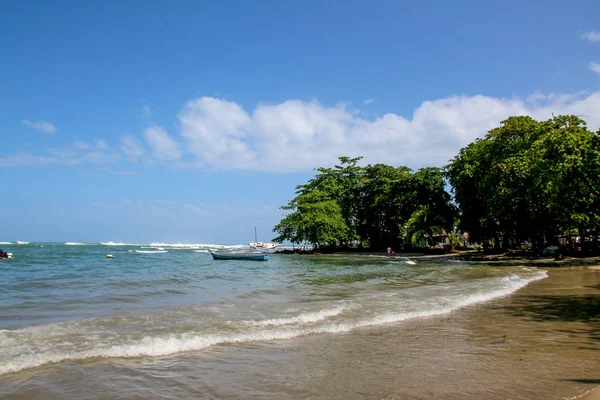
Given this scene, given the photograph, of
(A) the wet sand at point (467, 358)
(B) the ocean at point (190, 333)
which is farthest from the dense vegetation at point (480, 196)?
(A) the wet sand at point (467, 358)

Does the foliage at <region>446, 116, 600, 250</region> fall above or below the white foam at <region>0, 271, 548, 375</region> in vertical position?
above

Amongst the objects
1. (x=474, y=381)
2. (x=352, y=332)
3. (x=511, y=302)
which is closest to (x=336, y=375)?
(x=474, y=381)

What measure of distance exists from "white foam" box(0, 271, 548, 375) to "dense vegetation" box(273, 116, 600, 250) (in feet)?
59.7

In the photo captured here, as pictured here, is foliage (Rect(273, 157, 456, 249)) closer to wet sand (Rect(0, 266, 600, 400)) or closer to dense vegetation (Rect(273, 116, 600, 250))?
dense vegetation (Rect(273, 116, 600, 250))

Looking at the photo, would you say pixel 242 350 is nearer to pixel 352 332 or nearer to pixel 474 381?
pixel 352 332

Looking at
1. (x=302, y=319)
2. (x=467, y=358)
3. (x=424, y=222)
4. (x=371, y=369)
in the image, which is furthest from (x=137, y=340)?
(x=424, y=222)

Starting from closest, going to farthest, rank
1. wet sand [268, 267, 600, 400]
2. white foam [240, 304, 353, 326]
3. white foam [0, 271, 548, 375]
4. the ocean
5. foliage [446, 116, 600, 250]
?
wet sand [268, 267, 600, 400] < the ocean < white foam [0, 271, 548, 375] < white foam [240, 304, 353, 326] < foliage [446, 116, 600, 250]

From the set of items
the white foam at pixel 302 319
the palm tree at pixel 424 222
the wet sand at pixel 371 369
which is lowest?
Answer: the white foam at pixel 302 319

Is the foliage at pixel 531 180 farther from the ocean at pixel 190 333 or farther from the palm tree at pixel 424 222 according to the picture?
the ocean at pixel 190 333

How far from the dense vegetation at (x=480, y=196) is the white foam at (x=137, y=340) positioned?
18209 millimetres

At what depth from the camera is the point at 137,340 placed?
6.84m

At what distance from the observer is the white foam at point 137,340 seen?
6000mm

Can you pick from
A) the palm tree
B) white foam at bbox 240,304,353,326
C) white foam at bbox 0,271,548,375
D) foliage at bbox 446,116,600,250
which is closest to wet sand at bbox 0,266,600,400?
white foam at bbox 0,271,548,375

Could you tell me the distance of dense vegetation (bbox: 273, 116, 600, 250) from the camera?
22812mm
